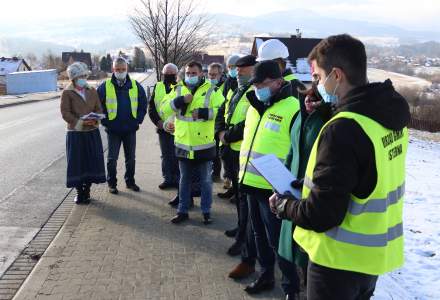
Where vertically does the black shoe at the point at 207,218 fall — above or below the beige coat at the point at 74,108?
below

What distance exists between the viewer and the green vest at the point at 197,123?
18.9ft

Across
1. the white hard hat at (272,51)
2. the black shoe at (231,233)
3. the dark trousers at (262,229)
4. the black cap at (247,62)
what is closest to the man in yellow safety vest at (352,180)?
the dark trousers at (262,229)

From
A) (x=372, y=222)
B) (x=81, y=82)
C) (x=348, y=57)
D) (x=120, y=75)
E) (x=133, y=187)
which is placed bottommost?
(x=133, y=187)

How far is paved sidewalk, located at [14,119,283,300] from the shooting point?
4.20 m

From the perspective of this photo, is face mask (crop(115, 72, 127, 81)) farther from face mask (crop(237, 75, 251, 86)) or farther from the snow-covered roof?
the snow-covered roof

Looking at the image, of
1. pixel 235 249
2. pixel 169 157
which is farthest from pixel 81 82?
pixel 235 249

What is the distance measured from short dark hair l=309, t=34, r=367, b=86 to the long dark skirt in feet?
16.8

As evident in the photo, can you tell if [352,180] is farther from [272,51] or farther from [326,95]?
[272,51]

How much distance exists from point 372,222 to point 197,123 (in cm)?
376

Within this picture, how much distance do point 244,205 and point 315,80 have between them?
8.55 feet

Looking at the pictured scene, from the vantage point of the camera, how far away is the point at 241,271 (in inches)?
178

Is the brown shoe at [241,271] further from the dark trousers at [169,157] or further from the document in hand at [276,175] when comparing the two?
the dark trousers at [169,157]

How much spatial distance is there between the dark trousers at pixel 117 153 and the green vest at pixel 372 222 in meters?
5.35

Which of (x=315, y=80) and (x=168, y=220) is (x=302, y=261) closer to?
(x=315, y=80)
